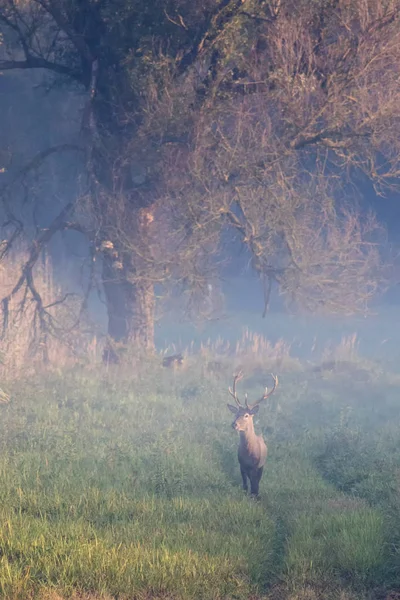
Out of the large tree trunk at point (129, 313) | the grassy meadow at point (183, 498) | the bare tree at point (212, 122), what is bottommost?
the grassy meadow at point (183, 498)

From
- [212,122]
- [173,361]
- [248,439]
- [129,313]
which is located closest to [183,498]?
[248,439]

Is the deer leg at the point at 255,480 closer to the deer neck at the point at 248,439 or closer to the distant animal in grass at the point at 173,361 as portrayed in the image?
the deer neck at the point at 248,439

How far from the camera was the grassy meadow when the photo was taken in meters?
5.76

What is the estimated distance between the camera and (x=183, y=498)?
8.27 m

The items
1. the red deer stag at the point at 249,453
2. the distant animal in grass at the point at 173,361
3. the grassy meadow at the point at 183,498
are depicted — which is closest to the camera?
the grassy meadow at the point at 183,498

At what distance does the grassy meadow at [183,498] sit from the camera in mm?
5758

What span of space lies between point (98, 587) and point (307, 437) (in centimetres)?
862

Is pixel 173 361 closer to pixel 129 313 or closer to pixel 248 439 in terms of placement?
pixel 129 313

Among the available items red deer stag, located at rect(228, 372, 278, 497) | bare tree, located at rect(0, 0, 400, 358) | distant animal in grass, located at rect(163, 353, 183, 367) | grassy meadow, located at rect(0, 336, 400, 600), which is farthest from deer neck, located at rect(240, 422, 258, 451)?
distant animal in grass, located at rect(163, 353, 183, 367)

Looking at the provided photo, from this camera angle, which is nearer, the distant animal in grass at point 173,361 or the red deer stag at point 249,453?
the red deer stag at point 249,453

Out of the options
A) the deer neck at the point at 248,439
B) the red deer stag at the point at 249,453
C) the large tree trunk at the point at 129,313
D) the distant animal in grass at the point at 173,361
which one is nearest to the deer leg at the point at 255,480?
the red deer stag at the point at 249,453

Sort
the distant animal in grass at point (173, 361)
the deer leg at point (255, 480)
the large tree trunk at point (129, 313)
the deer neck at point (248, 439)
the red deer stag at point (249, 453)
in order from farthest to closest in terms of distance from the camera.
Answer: the distant animal in grass at point (173, 361), the large tree trunk at point (129, 313), the deer neck at point (248, 439), the red deer stag at point (249, 453), the deer leg at point (255, 480)

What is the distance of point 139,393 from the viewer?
1706 centimetres

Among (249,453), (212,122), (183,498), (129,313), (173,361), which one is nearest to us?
(183,498)
